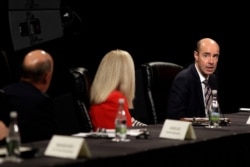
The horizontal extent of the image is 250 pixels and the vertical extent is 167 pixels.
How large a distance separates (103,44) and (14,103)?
10.4 ft

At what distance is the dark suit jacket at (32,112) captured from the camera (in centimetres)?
404

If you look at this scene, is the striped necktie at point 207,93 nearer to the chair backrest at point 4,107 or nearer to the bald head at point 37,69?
the bald head at point 37,69

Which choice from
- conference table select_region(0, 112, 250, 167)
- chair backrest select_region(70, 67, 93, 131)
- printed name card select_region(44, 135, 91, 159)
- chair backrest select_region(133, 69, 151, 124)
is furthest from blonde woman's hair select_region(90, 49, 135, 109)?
chair backrest select_region(133, 69, 151, 124)

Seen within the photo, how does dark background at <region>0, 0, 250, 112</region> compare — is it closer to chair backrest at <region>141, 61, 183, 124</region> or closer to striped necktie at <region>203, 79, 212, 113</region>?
chair backrest at <region>141, 61, 183, 124</region>

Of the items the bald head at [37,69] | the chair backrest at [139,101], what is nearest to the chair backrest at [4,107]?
the bald head at [37,69]

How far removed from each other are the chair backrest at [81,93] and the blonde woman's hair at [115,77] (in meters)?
0.11

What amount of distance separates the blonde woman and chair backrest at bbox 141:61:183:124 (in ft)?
2.92

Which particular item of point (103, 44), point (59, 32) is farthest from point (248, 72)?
point (59, 32)

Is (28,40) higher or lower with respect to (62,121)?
higher

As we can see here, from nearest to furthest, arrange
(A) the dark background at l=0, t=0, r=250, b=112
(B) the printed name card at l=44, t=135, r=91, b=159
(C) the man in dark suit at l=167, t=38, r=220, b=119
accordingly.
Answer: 1. (B) the printed name card at l=44, t=135, r=91, b=159
2. (C) the man in dark suit at l=167, t=38, r=220, b=119
3. (A) the dark background at l=0, t=0, r=250, b=112

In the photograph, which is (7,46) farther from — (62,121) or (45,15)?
(62,121)

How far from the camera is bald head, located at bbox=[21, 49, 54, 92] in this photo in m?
4.10

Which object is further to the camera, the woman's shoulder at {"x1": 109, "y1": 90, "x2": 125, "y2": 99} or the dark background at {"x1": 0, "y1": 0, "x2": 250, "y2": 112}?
the dark background at {"x1": 0, "y1": 0, "x2": 250, "y2": 112}

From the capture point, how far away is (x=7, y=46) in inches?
254
